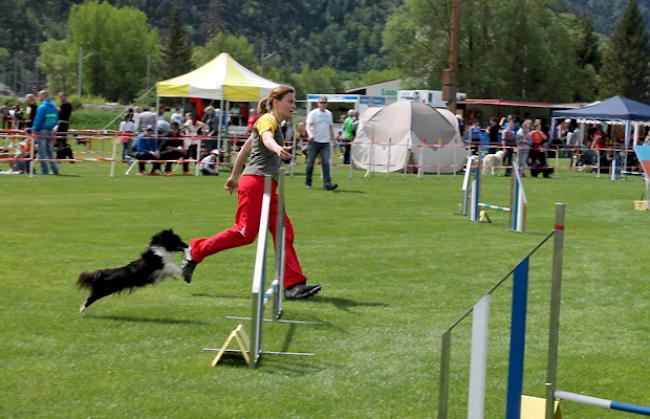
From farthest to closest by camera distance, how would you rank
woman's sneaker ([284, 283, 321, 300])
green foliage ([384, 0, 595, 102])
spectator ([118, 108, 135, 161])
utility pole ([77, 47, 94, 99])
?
utility pole ([77, 47, 94, 99]), green foliage ([384, 0, 595, 102]), spectator ([118, 108, 135, 161]), woman's sneaker ([284, 283, 321, 300])

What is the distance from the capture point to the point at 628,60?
10294 cm

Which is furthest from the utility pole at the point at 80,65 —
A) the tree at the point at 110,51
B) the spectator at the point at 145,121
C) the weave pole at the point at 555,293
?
the weave pole at the point at 555,293

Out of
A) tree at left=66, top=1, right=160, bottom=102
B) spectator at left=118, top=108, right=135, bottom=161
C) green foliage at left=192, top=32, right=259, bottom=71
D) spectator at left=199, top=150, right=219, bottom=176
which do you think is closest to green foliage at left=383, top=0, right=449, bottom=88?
spectator at left=118, top=108, right=135, bottom=161

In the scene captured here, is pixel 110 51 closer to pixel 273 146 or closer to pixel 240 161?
pixel 240 161

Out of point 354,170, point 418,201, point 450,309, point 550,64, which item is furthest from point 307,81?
point 450,309

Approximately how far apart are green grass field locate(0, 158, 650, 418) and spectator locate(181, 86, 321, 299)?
0.40 m

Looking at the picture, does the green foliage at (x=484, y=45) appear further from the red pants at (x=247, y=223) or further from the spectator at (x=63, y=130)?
the red pants at (x=247, y=223)

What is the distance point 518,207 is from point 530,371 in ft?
27.8

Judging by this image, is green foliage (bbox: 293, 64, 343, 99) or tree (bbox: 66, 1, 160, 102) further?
green foliage (bbox: 293, 64, 343, 99)

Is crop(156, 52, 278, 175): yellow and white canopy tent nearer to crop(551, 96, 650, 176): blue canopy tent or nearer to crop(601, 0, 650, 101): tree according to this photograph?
crop(551, 96, 650, 176): blue canopy tent

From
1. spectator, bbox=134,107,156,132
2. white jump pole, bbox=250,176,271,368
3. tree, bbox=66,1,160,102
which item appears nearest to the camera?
white jump pole, bbox=250,176,271,368

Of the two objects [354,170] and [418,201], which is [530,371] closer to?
[418,201]

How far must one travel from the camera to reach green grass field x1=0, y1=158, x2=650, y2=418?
5820 mm

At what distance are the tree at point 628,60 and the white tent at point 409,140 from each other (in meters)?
72.6
